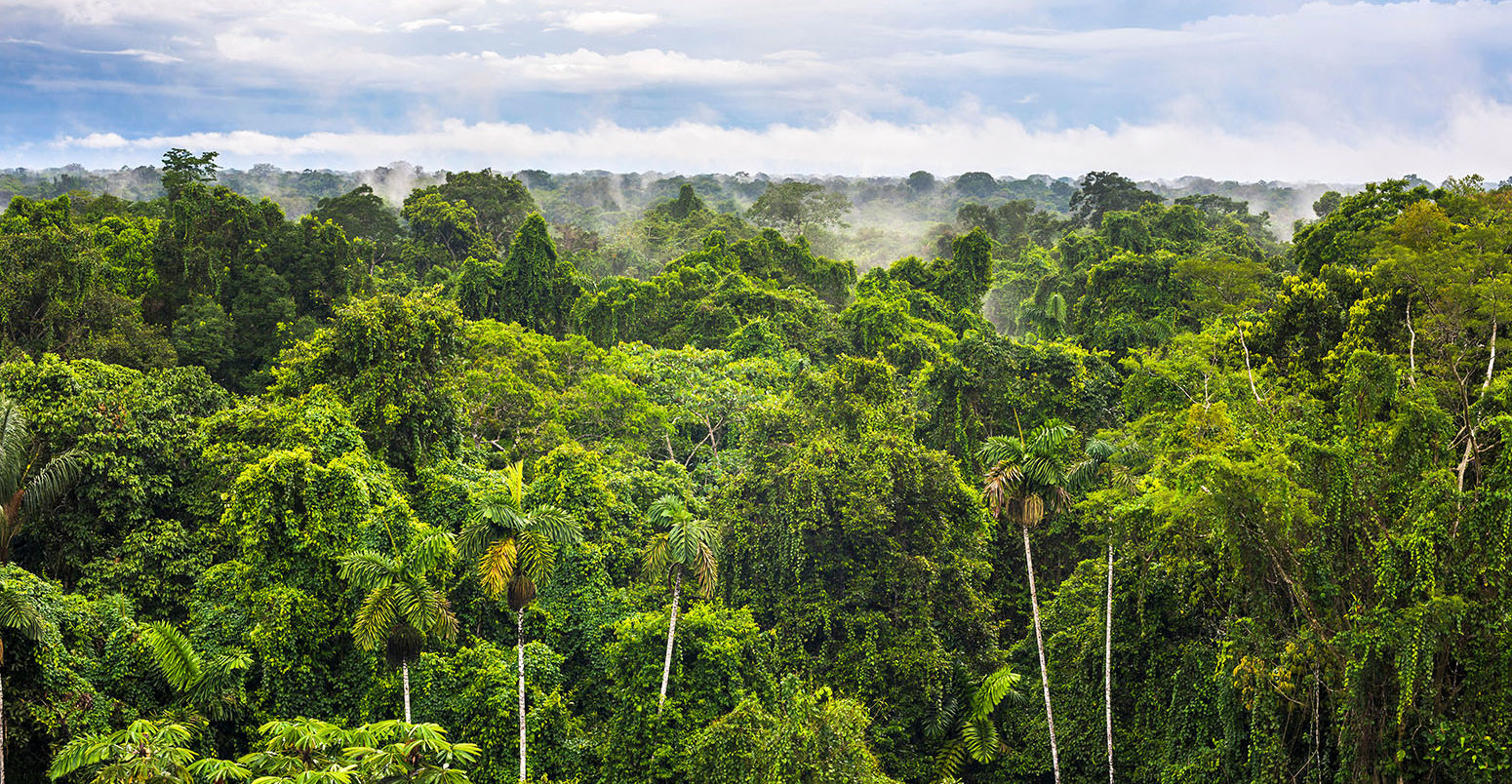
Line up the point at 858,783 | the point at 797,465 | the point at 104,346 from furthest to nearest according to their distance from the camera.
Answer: the point at 104,346 < the point at 797,465 < the point at 858,783

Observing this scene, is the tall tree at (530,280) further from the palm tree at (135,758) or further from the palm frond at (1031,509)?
the palm tree at (135,758)

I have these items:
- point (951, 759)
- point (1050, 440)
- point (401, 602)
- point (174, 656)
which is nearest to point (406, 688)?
point (401, 602)

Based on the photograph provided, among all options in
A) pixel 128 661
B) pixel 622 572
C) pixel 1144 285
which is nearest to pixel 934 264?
pixel 1144 285

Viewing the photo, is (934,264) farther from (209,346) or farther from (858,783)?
(858,783)

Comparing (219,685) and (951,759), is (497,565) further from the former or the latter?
(951,759)

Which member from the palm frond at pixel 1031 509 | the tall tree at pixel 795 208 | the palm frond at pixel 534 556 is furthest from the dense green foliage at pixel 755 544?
the tall tree at pixel 795 208

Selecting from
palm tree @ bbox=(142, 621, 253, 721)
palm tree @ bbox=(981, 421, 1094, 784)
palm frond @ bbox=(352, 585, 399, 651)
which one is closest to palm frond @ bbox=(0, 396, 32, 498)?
palm tree @ bbox=(142, 621, 253, 721)

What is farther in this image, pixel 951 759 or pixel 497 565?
pixel 951 759
